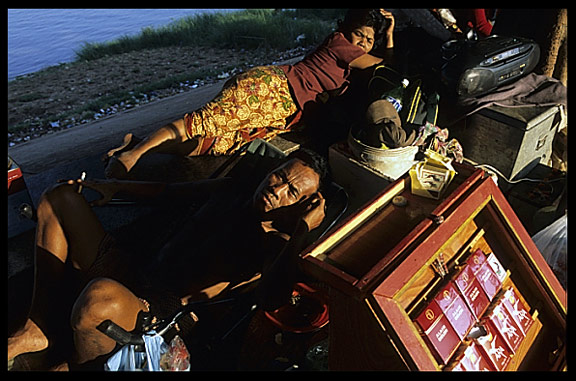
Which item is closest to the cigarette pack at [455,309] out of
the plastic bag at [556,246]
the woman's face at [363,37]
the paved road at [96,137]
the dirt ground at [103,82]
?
the plastic bag at [556,246]

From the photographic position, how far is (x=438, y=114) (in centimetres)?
370

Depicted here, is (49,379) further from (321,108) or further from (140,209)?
(321,108)

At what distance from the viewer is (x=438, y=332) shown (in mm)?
1361

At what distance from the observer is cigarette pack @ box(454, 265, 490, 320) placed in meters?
1.48

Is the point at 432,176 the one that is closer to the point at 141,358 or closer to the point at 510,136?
the point at 141,358

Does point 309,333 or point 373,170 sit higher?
point 373,170

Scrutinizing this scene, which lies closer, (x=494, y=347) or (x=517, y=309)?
(x=494, y=347)

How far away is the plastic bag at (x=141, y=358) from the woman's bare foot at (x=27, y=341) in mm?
708

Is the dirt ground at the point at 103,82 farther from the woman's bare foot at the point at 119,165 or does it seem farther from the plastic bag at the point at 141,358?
the plastic bag at the point at 141,358

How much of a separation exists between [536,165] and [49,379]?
12.8ft

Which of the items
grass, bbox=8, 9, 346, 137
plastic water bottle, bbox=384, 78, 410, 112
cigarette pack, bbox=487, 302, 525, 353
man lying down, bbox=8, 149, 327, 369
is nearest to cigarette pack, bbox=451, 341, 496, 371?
cigarette pack, bbox=487, 302, 525, 353

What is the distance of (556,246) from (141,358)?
2233mm

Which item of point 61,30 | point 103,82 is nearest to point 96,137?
point 103,82
